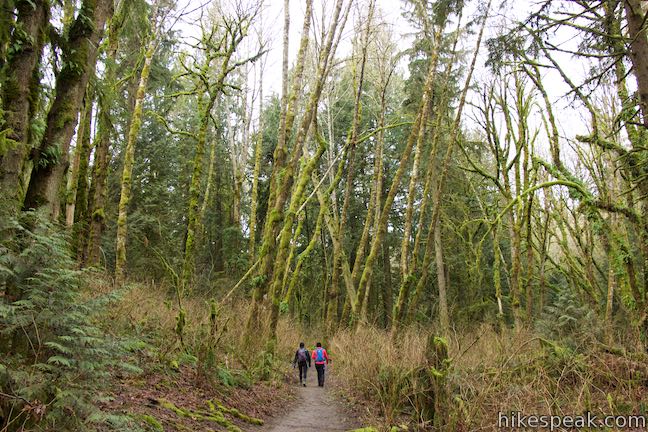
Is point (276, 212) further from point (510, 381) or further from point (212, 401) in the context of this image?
point (510, 381)

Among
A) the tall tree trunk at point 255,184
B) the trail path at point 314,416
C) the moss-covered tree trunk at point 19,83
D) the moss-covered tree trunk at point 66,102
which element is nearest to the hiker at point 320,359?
the trail path at point 314,416

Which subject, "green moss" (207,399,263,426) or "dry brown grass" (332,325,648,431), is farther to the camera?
"green moss" (207,399,263,426)

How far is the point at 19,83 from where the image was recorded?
170 inches

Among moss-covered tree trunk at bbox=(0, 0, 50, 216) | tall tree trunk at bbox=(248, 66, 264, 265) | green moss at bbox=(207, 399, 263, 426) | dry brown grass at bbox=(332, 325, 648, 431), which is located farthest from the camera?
tall tree trunk at bbox=(248, 66, 264, 265)

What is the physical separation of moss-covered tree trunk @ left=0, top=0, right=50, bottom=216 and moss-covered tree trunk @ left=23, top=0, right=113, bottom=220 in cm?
17

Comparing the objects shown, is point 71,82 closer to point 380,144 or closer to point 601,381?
point 601,381

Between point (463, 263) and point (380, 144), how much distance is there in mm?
11320

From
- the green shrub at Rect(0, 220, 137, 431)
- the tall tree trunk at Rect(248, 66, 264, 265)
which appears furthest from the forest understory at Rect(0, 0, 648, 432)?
the tall tree trunk at Rect(248, 66, 264, 265)

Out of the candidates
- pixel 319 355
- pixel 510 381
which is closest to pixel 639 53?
pixel 510 381

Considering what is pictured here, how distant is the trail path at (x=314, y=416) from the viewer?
6.61 metres

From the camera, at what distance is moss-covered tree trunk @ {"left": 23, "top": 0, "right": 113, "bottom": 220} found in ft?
14.5

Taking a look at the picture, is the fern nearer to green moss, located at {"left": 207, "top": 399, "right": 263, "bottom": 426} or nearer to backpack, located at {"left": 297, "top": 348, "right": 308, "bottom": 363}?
green moss, located at {"left": 207, "top": 399, "right": 263, "bottom": 426}

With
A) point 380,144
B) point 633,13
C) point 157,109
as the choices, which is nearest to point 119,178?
point 157,109

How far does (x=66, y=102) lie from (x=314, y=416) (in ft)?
21.0
